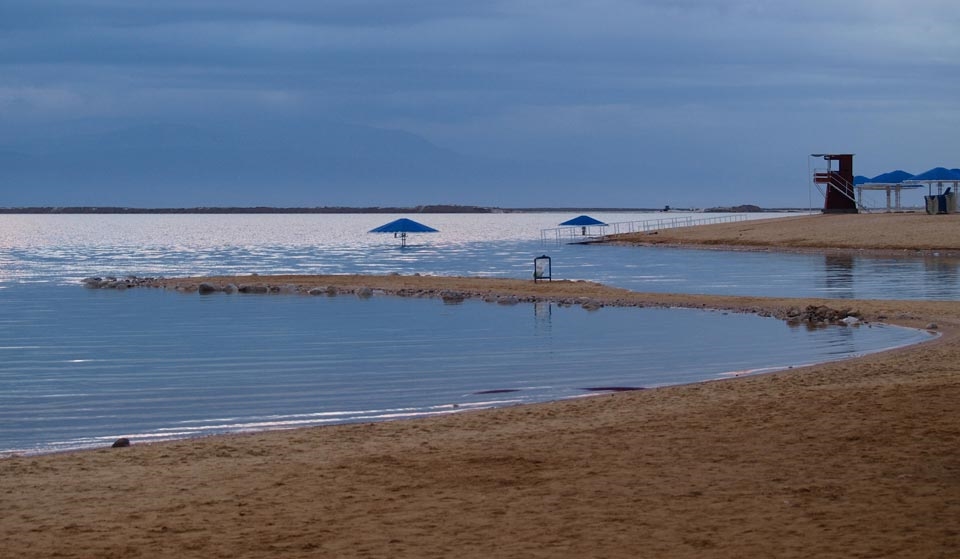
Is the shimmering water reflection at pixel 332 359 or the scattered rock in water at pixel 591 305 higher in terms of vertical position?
the scattered rock in water at pixel 591 305

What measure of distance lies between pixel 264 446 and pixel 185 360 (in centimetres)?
1042

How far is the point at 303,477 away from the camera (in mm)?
9945

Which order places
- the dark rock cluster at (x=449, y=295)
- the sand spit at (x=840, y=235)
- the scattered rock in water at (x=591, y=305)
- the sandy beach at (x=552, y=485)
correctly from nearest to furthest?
the sandy beach at (x=552, y=485)
the dark rock cluster at (x=449, y=295)
the scattered rock in water at (x=591, y=305)
the sand spit at (x=840, y=235)

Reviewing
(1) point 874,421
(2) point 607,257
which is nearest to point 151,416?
(1) point 874,421

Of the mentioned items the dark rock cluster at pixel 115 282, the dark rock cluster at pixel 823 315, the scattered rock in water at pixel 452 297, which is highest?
the dark rock cluster at pixel 115 282

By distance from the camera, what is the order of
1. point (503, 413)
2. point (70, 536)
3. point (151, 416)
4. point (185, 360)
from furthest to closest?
point (185, 360) < point (151, 416) < point (503, 413) < point (70, 536)

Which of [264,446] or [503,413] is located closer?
[264,446]

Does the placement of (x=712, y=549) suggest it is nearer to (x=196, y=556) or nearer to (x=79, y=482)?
(x=196, y=556)

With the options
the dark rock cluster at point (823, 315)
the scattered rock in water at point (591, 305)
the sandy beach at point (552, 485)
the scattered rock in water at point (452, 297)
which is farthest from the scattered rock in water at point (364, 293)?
the sandy beach at point (552, 485)

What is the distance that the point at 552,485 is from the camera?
946 cm

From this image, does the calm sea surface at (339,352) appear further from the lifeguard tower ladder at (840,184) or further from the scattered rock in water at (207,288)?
the lifeguard tower ladder at (840,184)

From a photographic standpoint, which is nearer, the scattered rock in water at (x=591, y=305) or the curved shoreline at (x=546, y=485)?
the curved shoreline at (x=546, y=485)

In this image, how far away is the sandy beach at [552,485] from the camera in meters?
7.71

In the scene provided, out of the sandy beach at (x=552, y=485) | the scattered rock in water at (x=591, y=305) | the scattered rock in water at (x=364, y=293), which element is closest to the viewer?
the sandy beach at (x=552, y=485)
